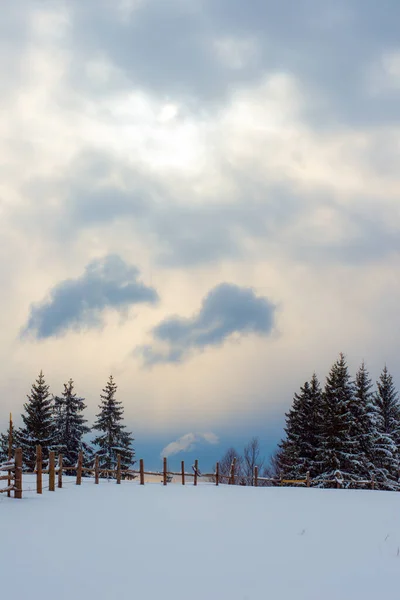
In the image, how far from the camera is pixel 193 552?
11.9 m

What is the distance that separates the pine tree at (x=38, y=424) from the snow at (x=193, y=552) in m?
32.7

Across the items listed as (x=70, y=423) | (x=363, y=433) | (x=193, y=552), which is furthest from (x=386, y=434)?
(x=193, y=552)

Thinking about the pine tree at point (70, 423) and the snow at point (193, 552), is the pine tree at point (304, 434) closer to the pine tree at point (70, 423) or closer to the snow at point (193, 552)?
the pine tree at point (70, 423)

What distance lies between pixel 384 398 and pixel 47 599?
173 ft

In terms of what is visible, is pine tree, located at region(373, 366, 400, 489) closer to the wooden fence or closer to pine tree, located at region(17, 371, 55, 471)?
the wooden fence

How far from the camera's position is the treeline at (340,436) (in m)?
47.2

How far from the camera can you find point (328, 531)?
15.5 m

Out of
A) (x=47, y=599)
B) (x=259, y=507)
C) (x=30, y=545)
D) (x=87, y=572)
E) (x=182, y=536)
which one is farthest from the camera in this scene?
(x=259, y=507)

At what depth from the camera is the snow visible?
364 inches

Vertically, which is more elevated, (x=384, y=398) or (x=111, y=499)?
(x=384, y=398)

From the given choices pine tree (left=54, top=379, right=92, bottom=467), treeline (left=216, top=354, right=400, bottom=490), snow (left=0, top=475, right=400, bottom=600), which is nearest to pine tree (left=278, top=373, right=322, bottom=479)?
treeline (left=216, top=354, right=400, bottom=490)

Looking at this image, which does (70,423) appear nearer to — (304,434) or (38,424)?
(38,424)

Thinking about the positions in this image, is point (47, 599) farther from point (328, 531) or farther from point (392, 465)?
point (392, 465)

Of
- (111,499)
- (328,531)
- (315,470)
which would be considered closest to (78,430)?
(315,470)
